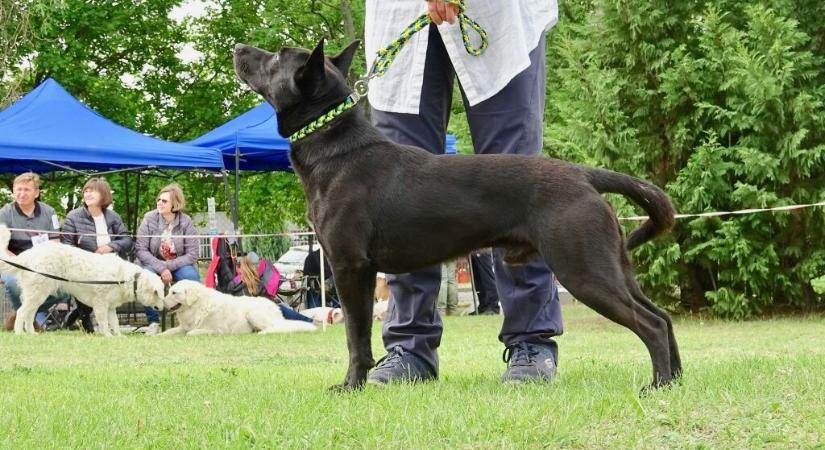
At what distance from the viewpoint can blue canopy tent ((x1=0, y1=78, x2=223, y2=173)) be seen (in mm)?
11750

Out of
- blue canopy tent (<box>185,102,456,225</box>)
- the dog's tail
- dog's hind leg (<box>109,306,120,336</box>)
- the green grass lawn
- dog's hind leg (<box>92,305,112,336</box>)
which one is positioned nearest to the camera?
the green grass lawn

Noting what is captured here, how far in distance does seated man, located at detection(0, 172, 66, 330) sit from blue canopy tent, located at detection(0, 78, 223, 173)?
1.20 metres

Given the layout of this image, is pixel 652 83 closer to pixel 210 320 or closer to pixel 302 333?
pixel 302 333

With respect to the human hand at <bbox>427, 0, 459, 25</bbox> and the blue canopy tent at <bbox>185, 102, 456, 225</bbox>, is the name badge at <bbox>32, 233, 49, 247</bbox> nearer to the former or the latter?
the blue canopy tent at <bbox>185, 102, 456, 225</bbox>

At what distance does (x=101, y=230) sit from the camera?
35.8ft

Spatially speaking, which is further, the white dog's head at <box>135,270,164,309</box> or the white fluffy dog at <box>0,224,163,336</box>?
the white dog's head at <box>135,270,164,309</box>

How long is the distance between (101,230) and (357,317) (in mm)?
8032

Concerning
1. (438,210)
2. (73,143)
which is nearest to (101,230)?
(73,143)

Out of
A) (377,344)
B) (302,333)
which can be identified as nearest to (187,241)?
(302,333)

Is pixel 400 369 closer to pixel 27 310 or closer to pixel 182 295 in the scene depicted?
pixel 182 295

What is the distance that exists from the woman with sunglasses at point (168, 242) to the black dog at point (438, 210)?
7459 millimetres

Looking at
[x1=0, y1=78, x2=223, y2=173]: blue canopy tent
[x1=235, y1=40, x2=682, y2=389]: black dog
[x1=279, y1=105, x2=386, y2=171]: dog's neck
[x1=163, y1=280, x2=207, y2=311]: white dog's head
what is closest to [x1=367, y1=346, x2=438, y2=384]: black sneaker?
[x1=235, y1=40, x2=682, y2=389]: black dog

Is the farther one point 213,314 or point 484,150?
point 213,314

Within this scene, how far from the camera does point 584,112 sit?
36.1 ft
